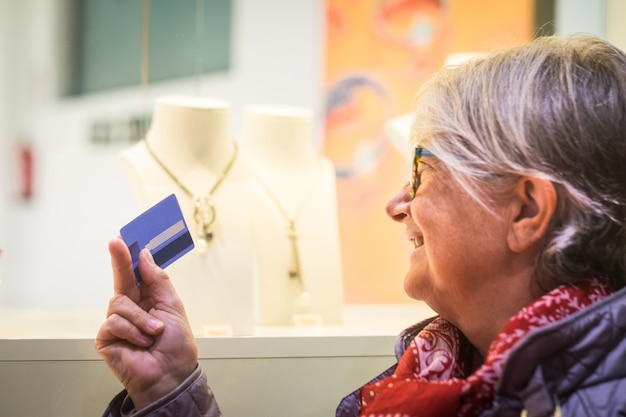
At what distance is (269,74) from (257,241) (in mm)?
876

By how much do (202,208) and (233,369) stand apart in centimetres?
40

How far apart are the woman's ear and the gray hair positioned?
0.04 feet

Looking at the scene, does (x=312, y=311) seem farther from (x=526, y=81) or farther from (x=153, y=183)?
(x=526, y=81)

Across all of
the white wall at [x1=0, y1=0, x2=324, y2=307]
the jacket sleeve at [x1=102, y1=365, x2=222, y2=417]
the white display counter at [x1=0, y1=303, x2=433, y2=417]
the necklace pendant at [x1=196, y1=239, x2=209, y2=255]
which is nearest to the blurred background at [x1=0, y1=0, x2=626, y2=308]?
the white wall at [x1=0, y1=0, x2=324, y2=307]

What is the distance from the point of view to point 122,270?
1.07 m

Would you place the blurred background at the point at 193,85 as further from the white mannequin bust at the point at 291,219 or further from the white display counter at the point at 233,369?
the white display counter at the point at 233,369

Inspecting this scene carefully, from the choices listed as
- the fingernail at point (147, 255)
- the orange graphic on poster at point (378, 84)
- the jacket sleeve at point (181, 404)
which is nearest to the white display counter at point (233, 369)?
the jacket sleeve at point (181, 404)

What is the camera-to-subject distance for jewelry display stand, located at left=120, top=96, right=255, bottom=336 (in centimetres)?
147

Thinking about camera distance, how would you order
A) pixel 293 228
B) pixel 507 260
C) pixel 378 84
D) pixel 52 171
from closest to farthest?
pixel 507 260 → pixel 293 228 → pixel 52 171 → pixel 378 84

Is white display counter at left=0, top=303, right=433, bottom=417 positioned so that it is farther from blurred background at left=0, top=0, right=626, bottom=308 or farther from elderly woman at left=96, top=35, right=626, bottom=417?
blurred background at left=0, top=0, right=626, bottom=308

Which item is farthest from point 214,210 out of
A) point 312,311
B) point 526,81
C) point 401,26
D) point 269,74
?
point 401,26

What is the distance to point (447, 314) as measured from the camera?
108 centimetres

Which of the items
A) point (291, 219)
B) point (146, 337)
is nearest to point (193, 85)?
point (291, 219)

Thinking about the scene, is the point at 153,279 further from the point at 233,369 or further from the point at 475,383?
the point at 475,383
